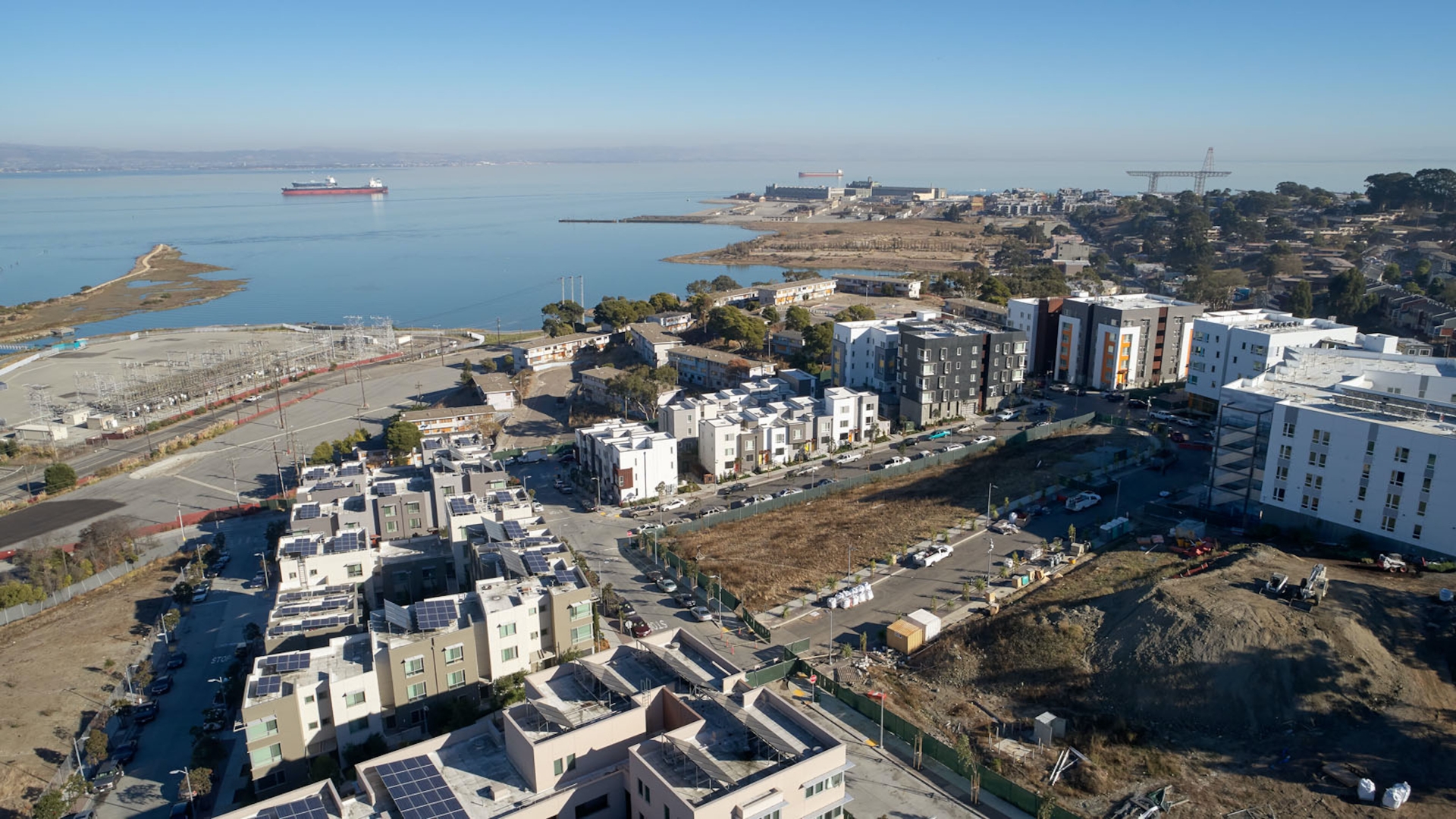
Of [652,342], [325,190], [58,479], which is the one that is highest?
[325,190]

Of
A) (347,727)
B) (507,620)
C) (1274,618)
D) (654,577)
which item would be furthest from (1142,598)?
(347,727)

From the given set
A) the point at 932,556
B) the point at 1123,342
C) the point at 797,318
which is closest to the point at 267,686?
the point at 932,556

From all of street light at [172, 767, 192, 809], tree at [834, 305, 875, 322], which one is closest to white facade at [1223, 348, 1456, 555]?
A: tree at [834, 305, 875, 322]

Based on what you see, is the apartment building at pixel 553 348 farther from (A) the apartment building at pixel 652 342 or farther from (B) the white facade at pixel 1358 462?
(B) the white facade at pixel 1358 462

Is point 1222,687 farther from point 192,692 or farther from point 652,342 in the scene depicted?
point 652,342

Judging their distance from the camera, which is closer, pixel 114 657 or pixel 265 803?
pixel 265 803

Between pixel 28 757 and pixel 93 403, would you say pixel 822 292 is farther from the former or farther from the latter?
pixel 28 757
